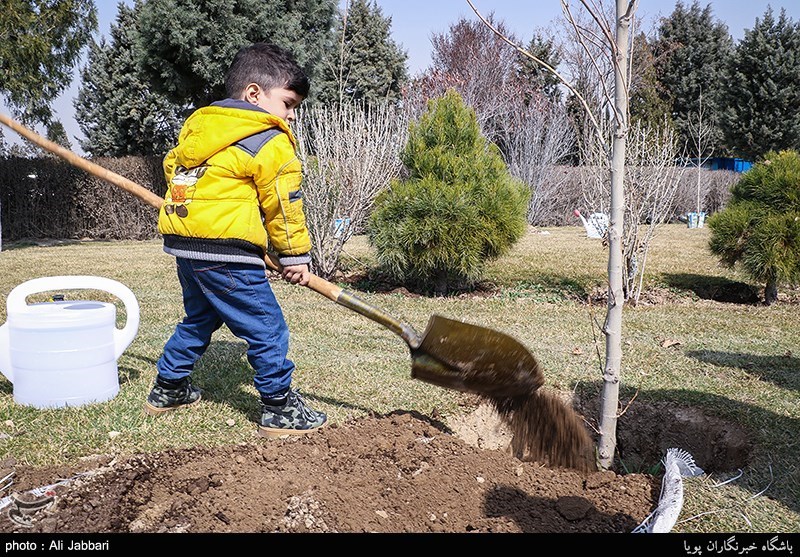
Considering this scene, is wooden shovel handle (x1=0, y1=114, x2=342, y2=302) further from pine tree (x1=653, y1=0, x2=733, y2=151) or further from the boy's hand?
pine tree (x1=653, y1=0, x2=733, y2=151)

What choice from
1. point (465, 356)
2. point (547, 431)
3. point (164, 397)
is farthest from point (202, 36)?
point (547, 431)

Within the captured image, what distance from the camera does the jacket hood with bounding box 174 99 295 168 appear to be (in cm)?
269

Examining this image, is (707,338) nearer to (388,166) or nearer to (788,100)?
(388,166)

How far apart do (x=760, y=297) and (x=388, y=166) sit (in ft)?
15.6

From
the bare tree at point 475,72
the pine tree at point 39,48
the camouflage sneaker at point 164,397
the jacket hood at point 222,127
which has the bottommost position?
the camouflage sneaker at point 164,397

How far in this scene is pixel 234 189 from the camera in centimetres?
271

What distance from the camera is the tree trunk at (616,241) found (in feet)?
7.51

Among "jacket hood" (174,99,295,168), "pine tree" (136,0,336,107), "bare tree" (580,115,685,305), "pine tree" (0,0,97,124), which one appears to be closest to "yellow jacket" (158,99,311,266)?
"jacket hood" (174,99,295,168)

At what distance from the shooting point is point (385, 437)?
9.08 ft

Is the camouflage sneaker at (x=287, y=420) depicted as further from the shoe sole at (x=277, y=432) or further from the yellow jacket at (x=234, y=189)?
the yellow jacket at (x=234, y=189)

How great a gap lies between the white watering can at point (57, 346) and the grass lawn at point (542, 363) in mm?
111

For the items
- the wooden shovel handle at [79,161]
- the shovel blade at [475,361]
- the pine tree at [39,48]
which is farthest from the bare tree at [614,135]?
the pine tree at [39,48]
